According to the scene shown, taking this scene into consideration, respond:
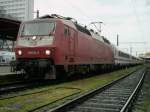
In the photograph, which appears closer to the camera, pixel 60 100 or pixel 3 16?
pixel 60 100

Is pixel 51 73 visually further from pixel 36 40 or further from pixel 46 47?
pixel 36 40

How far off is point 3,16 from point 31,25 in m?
7.52

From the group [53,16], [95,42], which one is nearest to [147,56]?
[95,42]

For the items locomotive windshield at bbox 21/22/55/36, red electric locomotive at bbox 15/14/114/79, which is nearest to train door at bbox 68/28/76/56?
red electric locomotive at bbox 15/14/114/79

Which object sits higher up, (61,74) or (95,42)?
(95,42)

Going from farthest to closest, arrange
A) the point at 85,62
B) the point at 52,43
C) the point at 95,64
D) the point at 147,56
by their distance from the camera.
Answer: the point at 147,56, the point at 95,64, the point at 85,62, the point at 52,43

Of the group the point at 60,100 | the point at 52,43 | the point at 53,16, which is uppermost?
the point at 53,16

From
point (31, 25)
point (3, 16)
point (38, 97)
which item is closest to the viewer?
point (38, 97)

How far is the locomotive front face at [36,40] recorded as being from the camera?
17.0 meters

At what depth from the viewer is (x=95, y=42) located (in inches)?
1119

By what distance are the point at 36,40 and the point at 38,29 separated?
29.1 inches

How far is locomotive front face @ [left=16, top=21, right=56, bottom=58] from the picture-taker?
55.7 ft

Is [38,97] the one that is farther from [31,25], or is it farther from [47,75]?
[31,25]

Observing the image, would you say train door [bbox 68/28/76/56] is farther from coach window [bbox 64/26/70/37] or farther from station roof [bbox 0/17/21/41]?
station roof [bbox 0/17/21/41]
